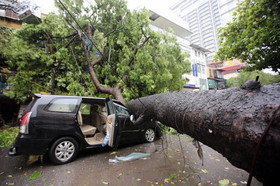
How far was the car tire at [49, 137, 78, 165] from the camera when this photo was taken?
11.4 feet

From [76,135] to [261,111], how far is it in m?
4.02

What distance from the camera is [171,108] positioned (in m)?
1.96

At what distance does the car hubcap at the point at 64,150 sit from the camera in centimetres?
355

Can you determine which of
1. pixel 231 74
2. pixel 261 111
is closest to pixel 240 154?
pixel 261 111

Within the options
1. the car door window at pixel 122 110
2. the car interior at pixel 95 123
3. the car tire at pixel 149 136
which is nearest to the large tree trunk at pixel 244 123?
the car interior at pixel 95 123

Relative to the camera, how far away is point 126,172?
3129 mm

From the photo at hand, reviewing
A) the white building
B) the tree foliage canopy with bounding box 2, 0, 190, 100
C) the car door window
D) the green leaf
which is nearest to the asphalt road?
the green leaf

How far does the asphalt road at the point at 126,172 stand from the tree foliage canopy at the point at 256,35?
5499 mm

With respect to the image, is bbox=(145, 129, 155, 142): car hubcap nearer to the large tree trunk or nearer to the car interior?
the car interior

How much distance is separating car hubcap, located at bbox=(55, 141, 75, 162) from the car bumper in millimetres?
331

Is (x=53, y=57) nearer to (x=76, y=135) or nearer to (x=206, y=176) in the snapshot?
(x=76, y=135)

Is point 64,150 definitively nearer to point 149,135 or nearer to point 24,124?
point 24,124

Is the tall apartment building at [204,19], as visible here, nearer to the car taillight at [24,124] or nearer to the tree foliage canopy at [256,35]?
the tree foliage canopy at [256,35]

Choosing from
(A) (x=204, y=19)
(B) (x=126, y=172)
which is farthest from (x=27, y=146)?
(A) (x=204, y=19)
